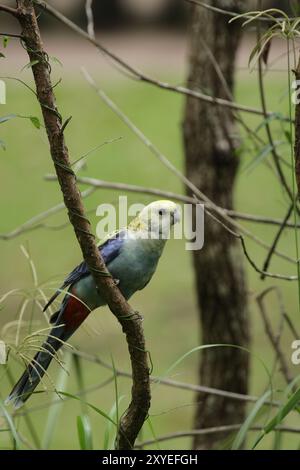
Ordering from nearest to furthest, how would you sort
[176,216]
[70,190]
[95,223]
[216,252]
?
[70,190]
[176,216]
[216,252]
[95,223]

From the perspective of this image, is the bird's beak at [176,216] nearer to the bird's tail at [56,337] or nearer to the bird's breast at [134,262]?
the bird's breast at [134,262]

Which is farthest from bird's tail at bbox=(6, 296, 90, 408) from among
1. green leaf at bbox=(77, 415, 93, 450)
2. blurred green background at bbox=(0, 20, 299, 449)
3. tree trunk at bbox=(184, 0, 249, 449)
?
blurred green background at bbox=(0, 20, 299, 449)

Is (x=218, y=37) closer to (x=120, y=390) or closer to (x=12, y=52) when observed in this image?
(x=120, y=390)

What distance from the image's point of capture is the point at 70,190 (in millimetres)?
1449

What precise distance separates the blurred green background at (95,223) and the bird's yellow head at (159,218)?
1.97m

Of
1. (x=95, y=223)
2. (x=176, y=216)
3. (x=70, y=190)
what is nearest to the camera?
(x=70, y=190)

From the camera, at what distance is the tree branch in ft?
4.57

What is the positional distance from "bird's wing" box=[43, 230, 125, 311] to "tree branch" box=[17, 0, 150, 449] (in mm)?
223

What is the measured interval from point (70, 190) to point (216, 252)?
1.45 m

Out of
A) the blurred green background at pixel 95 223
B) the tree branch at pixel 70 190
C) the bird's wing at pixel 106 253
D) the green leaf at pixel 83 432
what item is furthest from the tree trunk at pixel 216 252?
the tree branch at pixel 70 190

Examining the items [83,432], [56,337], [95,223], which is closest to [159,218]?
[56,337]

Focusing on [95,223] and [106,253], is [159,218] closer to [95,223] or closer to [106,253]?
[106,253]

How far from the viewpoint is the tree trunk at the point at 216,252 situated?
2.83 meters

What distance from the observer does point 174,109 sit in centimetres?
780
